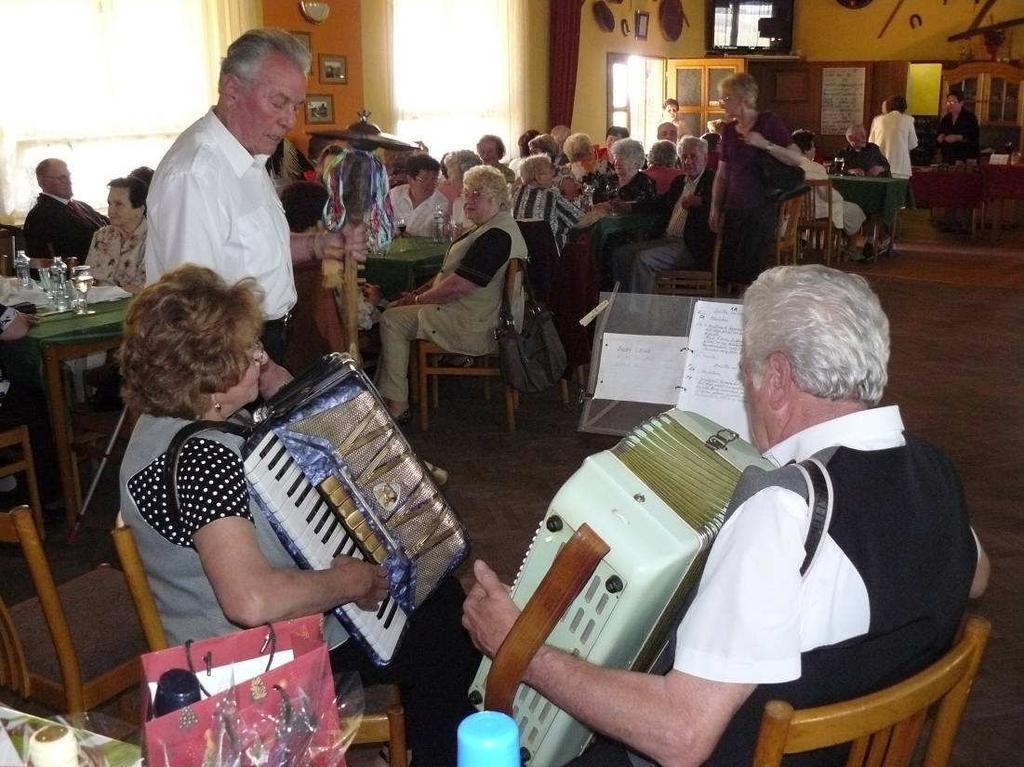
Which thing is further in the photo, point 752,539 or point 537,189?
point 537,189

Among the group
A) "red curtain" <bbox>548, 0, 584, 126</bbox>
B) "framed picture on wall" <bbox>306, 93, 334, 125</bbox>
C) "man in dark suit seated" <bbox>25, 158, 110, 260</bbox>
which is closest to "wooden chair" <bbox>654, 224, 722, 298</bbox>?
"man in dark suit seated" <bbox>25, 158, 110, 260</bbox>

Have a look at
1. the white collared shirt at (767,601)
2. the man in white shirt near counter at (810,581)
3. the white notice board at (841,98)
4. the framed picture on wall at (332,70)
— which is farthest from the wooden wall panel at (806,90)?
the white collared shirt at (767,601)

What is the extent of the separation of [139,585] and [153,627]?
79mm

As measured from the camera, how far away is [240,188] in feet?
8.90

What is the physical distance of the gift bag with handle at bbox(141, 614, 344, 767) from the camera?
0.97 meters

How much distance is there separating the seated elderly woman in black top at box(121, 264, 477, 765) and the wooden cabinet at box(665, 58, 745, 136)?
12.0 metres

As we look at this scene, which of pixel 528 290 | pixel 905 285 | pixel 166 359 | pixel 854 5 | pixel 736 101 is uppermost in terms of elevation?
pixel 854 5

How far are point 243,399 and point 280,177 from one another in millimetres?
5928

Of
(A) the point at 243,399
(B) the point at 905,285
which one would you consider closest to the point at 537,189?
(B) the point at 905,285

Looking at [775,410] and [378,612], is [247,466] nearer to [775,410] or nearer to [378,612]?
[378,612]

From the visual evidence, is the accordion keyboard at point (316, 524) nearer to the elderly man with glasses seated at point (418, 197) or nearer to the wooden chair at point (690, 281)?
the elderly man with glasses seated at point (418, 197)

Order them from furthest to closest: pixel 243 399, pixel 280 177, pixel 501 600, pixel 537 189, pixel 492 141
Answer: pixel 492 141
pixel 280 177
pixel 537 189
pixel 243 399
pixel 501 600

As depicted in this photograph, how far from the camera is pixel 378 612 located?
188 centimetres

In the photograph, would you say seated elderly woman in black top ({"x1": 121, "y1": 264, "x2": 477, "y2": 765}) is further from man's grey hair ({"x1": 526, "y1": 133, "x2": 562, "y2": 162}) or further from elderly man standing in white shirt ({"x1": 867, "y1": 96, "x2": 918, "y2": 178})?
elderly man standing in white shirt ({"x1": 867, "y1": 96, "x2": 918, "y2": 178})
